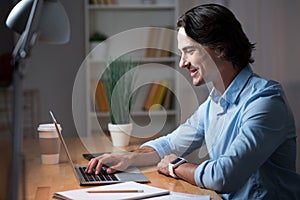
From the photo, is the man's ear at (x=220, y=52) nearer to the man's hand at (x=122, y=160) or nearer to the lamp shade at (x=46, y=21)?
the man's hand at (x=122, y=160)

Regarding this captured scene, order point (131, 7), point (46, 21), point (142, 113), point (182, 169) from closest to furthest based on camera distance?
point (46, 21) → point (182, 169) → point (131, 7) → point (142, 113)

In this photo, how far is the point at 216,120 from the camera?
1.76 m

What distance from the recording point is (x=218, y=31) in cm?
173

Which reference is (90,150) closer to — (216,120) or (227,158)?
(216,120)

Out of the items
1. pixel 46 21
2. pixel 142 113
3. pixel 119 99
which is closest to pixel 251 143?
pixel 46 21

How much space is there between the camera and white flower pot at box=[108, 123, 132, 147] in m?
2.18

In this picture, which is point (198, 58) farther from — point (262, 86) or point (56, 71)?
point (56, 71)

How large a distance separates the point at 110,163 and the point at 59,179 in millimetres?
183

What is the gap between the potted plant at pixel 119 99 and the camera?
2.16m

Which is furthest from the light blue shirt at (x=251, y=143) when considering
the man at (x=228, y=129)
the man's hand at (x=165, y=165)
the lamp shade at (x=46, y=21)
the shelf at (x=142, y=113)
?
the shelf at (x=142, y=113)

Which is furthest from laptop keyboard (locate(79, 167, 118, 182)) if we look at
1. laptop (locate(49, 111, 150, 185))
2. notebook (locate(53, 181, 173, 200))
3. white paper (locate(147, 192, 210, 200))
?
white paper (locate(147, 192, 210, 200))

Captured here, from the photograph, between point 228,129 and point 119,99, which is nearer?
point 228,129

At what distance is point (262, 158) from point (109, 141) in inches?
39.1

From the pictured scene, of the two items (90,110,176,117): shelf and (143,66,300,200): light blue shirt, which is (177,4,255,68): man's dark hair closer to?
(143,66,300,200): light blue shirt
